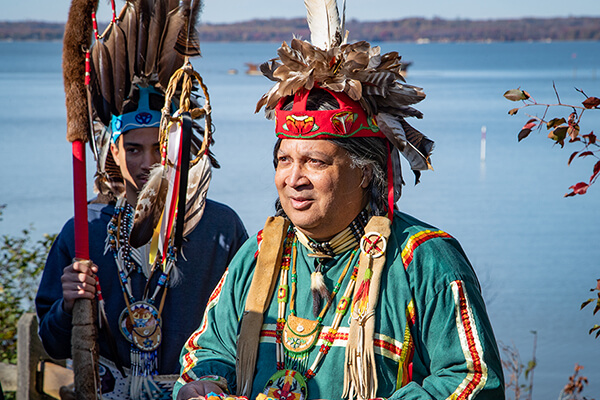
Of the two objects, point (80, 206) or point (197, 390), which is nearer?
point (197, 390)

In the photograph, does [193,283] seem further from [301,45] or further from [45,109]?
[45,109]

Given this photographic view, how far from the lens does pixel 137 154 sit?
3.27 meters

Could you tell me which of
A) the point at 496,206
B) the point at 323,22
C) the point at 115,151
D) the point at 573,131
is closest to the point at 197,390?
the point at 323,22

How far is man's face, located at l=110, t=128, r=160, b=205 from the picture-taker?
10.7 feet

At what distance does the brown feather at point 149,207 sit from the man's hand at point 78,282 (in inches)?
7.9

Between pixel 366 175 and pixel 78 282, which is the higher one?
pixel 366 175

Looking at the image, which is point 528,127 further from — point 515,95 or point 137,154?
point 137,154

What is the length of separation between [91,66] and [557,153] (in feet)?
56.8

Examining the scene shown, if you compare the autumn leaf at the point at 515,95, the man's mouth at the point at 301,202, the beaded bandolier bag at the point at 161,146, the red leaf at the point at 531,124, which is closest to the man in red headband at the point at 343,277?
the man's mouth at the point at 301,202

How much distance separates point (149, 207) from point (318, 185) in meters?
0.98

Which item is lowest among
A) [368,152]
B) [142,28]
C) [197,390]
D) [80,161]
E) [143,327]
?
[143,327]

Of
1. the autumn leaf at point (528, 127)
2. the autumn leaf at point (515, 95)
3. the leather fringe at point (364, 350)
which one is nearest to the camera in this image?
the leather fringe at point (364, 350)

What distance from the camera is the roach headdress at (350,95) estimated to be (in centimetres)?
239

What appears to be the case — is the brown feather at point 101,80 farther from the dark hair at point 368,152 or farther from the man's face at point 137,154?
the dark hair at point 368,152
